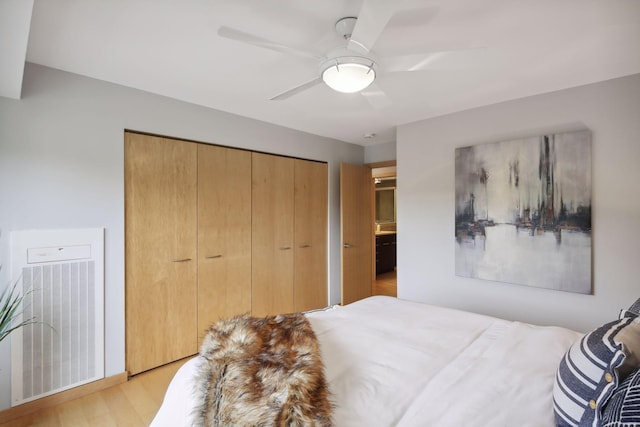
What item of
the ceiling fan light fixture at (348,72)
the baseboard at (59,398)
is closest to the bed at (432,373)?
the ceiling fan light fixture at (348,72)

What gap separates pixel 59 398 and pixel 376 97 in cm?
327

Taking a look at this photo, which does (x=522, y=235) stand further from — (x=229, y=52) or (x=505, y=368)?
(x=229, y=52)

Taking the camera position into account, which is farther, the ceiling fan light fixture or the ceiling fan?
the ceiling fan light fixture

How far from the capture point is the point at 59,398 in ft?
6.95

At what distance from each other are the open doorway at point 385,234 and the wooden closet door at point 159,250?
275cm

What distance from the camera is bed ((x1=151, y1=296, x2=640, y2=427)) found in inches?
38.5

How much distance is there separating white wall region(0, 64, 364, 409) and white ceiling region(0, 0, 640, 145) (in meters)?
0.14

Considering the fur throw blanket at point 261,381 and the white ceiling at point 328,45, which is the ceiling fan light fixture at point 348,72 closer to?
the white ceiling at point 328,45

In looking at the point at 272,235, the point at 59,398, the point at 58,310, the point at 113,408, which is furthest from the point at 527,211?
the point at 59,398

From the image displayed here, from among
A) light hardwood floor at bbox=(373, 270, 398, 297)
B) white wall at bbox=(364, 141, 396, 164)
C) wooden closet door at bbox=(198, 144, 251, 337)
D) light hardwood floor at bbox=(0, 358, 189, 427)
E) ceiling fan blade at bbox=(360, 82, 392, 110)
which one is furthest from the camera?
light hardwood floor at bbox=(373, 270, 398, 297)

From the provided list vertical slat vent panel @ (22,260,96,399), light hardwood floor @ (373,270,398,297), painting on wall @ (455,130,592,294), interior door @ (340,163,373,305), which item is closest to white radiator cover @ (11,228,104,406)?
vertical slat vent panel @ (22,260,96,399)

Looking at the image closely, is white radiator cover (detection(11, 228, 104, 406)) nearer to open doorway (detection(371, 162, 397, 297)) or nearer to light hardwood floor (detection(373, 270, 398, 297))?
open doorway (detection(371, 162, 397, 297))

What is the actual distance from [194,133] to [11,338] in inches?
78.2

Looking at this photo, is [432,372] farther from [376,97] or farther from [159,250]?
[159,250]
